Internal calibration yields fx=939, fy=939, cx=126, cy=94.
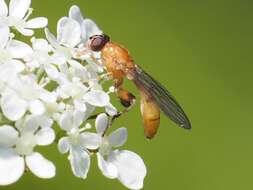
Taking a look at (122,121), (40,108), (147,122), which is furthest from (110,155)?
(122,121)

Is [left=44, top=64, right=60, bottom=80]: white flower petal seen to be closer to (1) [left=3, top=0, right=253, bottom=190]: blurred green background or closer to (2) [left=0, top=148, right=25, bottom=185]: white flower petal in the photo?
(2) [left=0, top=148, right=25, bottom=185]: white flower petal

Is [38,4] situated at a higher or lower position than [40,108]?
higher

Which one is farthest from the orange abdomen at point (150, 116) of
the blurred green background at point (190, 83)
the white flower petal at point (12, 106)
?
the blurred green background at point (190, 83)

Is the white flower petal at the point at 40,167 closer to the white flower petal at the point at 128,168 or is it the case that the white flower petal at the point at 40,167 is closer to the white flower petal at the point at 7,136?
the white flower petal at the point at 7,136

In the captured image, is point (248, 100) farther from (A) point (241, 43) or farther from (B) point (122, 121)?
(B) point (122, 121)

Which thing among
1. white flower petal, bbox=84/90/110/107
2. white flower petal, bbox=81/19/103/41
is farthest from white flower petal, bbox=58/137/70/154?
white flower petal, bbox=81/19/103/41

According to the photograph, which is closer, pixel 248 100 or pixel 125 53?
pixel 125 53

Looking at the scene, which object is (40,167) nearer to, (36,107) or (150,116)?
(36,107)
